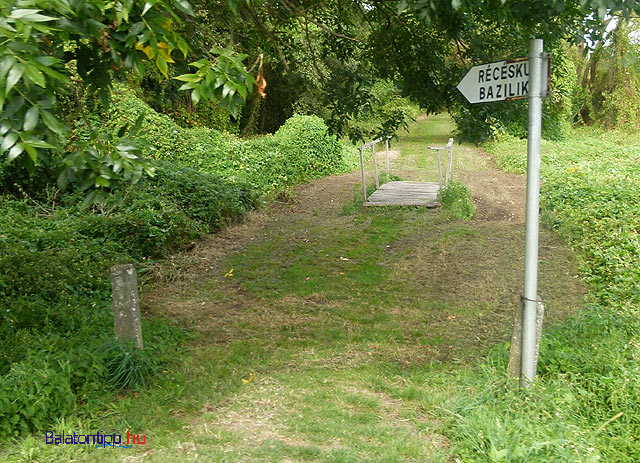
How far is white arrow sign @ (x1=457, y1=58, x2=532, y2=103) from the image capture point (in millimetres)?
3805

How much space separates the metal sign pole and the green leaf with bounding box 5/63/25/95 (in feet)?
9.50

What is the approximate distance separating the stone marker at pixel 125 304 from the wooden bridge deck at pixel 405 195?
23.6 ft

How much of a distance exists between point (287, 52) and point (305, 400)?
562 centimetres

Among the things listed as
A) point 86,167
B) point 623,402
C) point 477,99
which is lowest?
point 623,402

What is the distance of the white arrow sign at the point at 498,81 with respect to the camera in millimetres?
3805

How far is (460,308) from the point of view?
20.2 ft

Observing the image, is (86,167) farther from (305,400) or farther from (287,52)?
(287,52)

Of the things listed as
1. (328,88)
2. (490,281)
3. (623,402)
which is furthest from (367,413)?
(328,88)

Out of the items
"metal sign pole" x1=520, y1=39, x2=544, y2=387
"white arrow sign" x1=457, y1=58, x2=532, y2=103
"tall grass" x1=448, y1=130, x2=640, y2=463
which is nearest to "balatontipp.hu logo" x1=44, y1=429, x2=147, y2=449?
"tall grass" x1=448, y1=130, x2=640, y2=463

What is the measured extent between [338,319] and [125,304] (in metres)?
2.29

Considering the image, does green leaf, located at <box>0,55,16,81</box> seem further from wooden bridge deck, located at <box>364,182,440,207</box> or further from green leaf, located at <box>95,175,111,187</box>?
wooden bridge deck, located at <box>364,182,440,207</box>

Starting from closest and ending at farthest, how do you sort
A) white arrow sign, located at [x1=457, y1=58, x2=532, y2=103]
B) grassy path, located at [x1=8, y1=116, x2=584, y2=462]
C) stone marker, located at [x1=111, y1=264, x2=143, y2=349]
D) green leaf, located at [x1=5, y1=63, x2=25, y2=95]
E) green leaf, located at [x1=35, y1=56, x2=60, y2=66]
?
green leaf, located at [x1=5, y1=63, x2=25, y2=95] → green leaf, located at [x1=35, y1=56, x2=60, y2=66] → grassy path, located at [x1=8, y1=116, x2=584, y2=462] → white arrow sign, located at [x1=457, y1=58, x2=532, y2=103] → stone marker, located at [x1=111, y1=264, x2=143, y2=349]

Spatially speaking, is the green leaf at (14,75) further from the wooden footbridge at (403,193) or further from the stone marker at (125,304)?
the wooden footbridge at (403,193)

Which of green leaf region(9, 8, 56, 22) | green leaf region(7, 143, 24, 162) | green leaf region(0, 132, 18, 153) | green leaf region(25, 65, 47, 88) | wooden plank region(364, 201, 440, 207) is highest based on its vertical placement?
green leaf region(9, 8, 56, 22)
